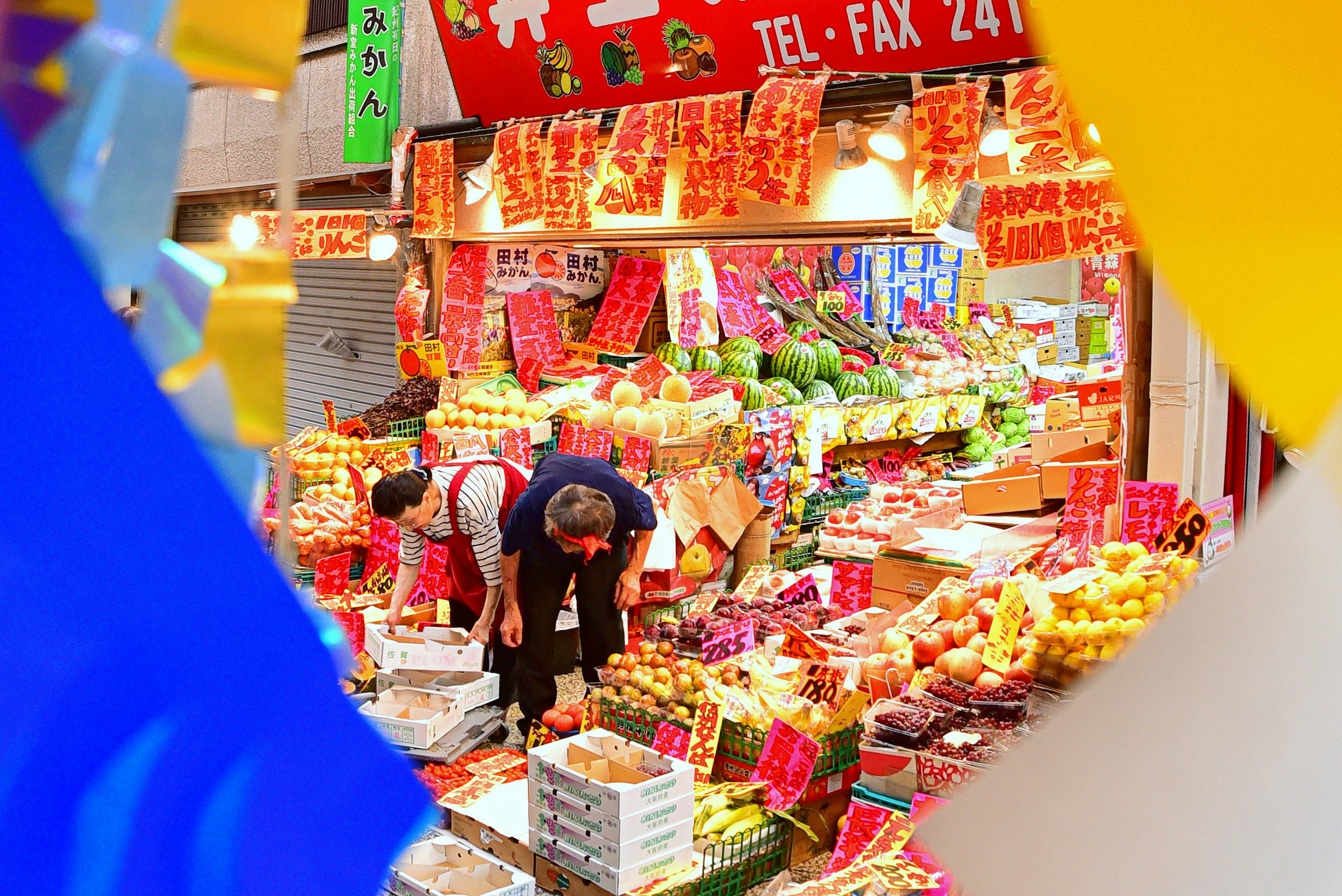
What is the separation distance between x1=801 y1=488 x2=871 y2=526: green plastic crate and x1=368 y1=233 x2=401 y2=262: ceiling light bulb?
3535 mm

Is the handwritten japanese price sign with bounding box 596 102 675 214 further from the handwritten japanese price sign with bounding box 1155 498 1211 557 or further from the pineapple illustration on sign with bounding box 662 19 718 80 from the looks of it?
the handwritten japanese price sign with bounding box 1155 498 1211 557

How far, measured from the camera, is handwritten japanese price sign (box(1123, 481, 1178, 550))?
13.0 ft

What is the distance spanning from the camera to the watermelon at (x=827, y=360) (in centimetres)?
882

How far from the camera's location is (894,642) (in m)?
4.33

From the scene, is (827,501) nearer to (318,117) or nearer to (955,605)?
(955,605)

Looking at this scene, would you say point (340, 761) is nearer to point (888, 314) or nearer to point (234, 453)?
point (234, 453)

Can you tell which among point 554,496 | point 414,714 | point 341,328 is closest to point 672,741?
point 414,714

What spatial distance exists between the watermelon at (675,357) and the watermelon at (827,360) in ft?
3.69

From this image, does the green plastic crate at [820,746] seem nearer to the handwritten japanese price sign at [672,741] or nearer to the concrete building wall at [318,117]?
the handwritten japanese price sign at [672,741]

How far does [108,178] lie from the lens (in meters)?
0.49

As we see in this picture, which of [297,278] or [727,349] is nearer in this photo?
[727,349]

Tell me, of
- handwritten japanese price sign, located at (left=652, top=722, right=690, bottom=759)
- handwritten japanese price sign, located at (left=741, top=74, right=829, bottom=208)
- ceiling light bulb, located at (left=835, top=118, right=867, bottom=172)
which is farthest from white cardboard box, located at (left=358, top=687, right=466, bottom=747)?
ceiling light bulb, located at (left=835, top=118, right=867, bottom=172)

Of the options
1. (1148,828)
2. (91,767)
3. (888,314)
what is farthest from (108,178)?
(888,314)

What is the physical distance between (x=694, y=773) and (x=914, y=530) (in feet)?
7.16
